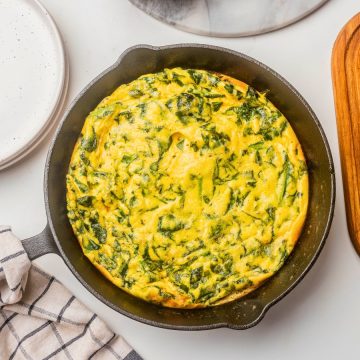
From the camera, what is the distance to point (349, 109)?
2.59m

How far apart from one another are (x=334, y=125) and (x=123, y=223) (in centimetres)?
93

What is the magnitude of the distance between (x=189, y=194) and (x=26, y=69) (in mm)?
920

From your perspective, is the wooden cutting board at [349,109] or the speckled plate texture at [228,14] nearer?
the wooden cutting board at [349,109]

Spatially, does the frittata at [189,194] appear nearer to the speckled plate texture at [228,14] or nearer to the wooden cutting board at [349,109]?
the wooden cutting board at [349,109]

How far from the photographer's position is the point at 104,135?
7.90 ft

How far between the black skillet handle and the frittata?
150 millimetres

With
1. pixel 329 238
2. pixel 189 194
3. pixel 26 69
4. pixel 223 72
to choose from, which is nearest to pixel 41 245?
pixel 189 194

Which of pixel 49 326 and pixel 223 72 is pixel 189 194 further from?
pixel 49 326

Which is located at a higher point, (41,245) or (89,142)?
(89,142)

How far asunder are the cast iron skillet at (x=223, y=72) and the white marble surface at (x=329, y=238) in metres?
0.19

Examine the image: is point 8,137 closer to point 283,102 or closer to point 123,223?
point 123,223

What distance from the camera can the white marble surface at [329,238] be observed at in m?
2.59

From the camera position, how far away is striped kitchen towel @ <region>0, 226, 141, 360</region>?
8.51 feet

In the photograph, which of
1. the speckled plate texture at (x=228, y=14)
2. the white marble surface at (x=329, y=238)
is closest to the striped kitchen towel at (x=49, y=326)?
the white marble surface at (x=329, y=238)
